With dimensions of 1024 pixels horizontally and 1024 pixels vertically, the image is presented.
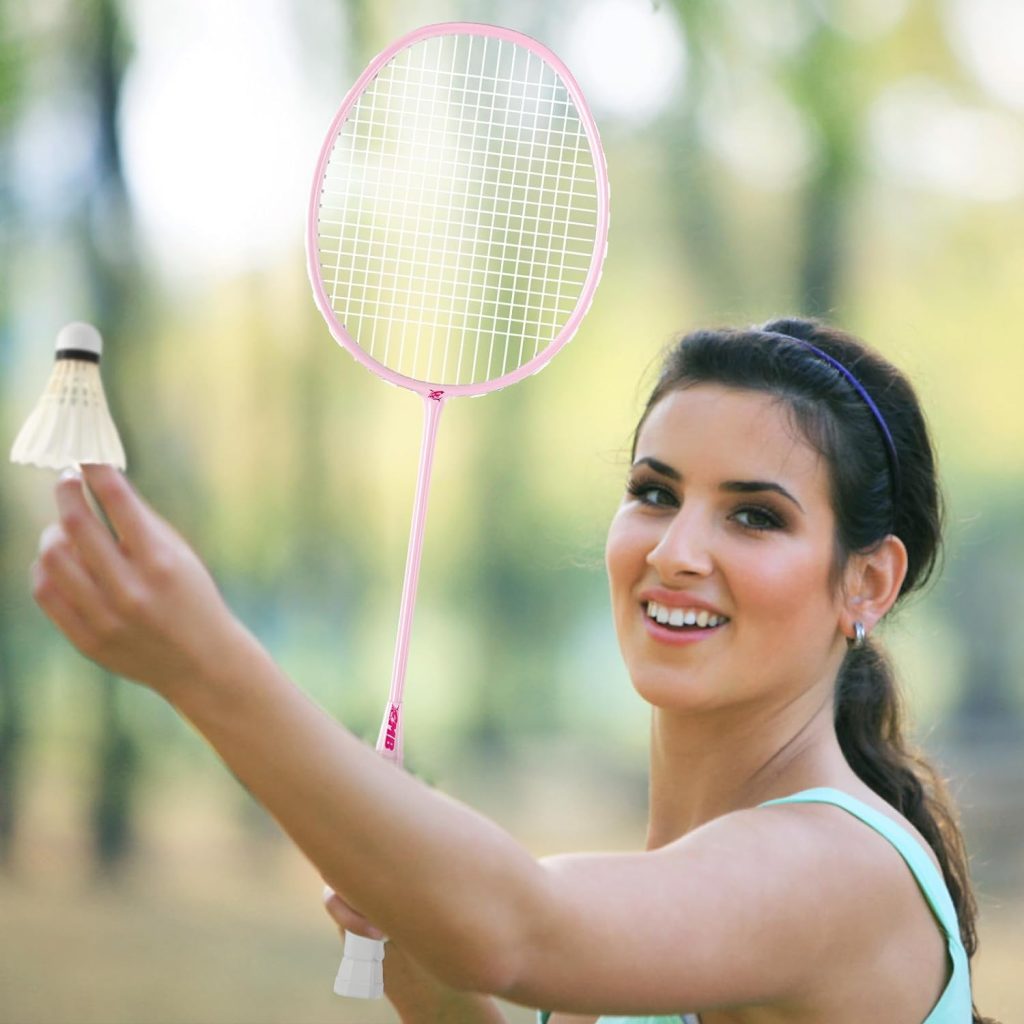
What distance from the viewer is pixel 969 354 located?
4.93 m

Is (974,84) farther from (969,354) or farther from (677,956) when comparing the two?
(677,956)

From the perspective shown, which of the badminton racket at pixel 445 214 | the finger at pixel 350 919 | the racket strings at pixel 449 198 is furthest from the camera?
the racket strings at pixel 449 198

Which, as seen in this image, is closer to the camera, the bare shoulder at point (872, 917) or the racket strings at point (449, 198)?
the bare shoulder at point (872, 917)

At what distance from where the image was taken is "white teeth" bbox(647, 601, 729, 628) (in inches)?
55.7

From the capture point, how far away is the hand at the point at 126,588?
2.77ft

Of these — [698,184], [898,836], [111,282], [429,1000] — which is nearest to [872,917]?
[898,836]

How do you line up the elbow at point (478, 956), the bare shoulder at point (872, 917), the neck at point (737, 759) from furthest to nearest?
the neck at point (737, 759) → the bare shoulder at point (872, 917) → the elbow at point (478, 956)

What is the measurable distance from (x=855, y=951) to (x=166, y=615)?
672 mm

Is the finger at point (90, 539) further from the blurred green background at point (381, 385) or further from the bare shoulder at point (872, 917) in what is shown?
the blurred green background at point (381, 385)

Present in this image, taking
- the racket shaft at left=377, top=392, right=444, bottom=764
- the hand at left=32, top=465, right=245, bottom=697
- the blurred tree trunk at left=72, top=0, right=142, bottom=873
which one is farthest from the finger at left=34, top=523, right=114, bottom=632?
the blurred tree trunk at left=72, top=0, right=142, bottom=873

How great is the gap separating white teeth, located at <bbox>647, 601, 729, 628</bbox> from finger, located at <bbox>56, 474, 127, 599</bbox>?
67 centimetres

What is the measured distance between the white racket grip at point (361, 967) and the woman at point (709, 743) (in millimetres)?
37

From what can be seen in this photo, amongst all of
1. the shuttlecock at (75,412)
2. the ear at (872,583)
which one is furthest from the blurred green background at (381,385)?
the shuttlecock at (75,412)

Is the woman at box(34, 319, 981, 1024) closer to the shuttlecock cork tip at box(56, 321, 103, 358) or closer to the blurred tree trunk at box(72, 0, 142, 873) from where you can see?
the shuttlecock cork tip at box(56, 321, 103, 358)
